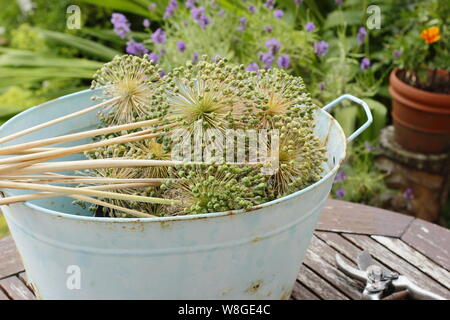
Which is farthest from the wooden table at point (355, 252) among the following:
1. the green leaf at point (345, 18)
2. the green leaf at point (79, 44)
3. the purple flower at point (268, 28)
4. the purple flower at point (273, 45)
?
the green leaf at point (79, 44)

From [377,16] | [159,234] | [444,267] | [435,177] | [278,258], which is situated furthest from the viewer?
[435,177]

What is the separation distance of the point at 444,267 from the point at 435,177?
118 cm

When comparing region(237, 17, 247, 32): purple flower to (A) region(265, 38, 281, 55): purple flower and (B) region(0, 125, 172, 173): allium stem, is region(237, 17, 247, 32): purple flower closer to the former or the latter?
(A) region(265, 38, 281, 55): purple flower

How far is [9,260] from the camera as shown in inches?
43.7

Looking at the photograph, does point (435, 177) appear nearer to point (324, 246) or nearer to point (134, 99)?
point (324, 246)

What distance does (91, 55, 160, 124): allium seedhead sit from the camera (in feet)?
2.93

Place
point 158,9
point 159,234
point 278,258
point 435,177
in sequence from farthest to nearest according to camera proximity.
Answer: point 158,9 < point 435,177 < point 278,258 < point 159,234

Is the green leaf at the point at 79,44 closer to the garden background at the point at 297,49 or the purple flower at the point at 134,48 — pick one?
the garden background at the point at 297,49

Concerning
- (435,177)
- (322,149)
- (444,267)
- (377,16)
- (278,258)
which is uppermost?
(377,16)

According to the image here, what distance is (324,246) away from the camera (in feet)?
3.67

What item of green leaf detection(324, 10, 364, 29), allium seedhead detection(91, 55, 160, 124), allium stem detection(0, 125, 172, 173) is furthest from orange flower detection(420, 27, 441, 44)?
allium stem detection(0, 125, 172, 173)

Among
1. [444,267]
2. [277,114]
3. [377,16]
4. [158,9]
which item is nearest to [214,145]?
[277,114]

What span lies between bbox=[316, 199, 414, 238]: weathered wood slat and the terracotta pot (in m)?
0.92

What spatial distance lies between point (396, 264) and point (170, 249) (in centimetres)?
51
